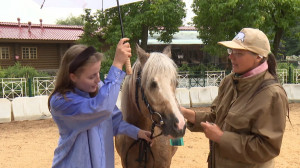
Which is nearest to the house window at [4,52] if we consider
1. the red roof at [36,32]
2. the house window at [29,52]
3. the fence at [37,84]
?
the house window at [29,52]

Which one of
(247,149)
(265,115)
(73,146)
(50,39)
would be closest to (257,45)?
(265,115)

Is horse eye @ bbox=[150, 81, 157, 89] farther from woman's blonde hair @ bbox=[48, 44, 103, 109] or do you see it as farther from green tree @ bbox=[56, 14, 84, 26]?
green tree @ bbox=[56, 14, 84, 26]

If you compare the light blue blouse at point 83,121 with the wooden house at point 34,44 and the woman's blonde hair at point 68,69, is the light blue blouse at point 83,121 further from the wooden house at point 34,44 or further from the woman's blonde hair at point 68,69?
the wooden house at point 34,44

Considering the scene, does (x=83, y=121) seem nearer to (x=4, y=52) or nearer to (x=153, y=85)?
(x=153, y=85)

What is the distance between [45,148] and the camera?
6.43 meters

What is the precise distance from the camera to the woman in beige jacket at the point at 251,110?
1.85 metres

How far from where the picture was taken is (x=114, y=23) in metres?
16.1

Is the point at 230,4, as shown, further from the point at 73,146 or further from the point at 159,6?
the point at 73,146

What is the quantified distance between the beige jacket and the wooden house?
2161 centimetres

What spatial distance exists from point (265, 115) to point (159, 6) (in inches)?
561

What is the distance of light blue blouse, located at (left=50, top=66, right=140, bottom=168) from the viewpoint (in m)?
1.75

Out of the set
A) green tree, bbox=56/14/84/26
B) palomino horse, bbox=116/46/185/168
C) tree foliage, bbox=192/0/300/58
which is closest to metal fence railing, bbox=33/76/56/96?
tree foliage, bbox=192/0/300/58

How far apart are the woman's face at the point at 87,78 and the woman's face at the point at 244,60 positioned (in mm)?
1011

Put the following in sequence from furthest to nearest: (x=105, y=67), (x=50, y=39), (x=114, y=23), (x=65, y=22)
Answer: (x=65, y=22) < (x=50, y=39) < (x=114, y=23) < (x=105, y=67)
